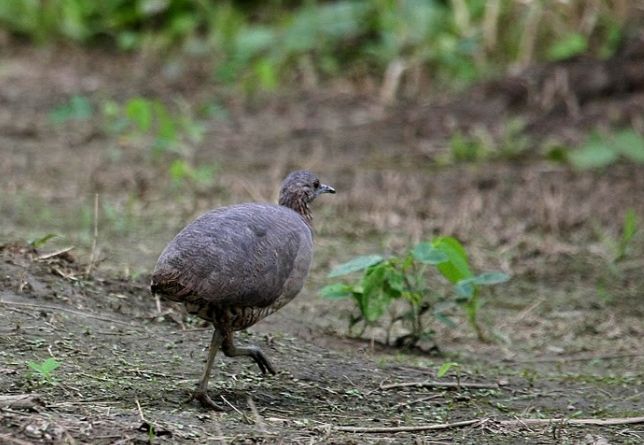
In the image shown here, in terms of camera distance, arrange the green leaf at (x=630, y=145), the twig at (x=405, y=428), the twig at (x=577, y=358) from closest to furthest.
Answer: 1. the twig at (x=405, y=428)
2. the twig at (x=577, y=358)
3. the green leaf at (x=630, y=145)

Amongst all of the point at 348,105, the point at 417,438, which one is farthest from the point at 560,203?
the point at 417,438

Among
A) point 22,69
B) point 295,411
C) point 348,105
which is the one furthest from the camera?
point 22,69

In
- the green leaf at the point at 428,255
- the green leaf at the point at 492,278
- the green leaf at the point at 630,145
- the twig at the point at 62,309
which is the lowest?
the twig at the point at 62,309

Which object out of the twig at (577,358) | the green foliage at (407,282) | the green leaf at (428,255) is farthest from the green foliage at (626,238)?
the green leaf at (428,255)

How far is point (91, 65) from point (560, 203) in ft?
22.6

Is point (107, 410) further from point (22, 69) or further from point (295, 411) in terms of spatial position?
point (22, 69)

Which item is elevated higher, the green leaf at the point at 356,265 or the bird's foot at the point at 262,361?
the green leaf at the point at 356,265

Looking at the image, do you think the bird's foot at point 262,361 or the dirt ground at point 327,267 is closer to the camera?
the dirt ground at point 327,267

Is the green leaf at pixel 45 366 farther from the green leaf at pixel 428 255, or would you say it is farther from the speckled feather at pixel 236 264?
the green leaf at pixel 428 255

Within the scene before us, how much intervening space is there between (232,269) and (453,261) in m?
1.64

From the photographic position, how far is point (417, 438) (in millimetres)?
4070

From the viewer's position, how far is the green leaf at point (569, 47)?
1079 centimetres

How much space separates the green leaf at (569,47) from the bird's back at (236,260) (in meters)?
6.67

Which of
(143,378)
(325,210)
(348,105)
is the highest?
(348,105)
